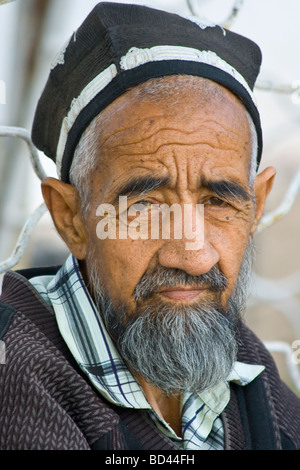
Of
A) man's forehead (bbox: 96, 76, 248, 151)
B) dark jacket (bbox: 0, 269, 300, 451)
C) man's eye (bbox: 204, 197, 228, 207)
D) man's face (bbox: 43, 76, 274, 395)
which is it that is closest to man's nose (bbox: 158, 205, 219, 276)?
man's face (bbox: 43, 76, 274, 395)

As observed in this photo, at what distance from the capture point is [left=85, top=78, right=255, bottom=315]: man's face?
1.78 metres

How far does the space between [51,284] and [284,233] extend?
3.90m

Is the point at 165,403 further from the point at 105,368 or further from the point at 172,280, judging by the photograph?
the point at 172,280

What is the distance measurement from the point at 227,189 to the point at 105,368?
26.4 inches

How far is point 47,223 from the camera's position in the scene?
479 cm

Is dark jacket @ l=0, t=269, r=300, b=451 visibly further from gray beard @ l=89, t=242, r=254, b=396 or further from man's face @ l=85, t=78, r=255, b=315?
man's face @ l=85, t=78, r=255, b=315

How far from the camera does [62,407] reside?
1.61 meters

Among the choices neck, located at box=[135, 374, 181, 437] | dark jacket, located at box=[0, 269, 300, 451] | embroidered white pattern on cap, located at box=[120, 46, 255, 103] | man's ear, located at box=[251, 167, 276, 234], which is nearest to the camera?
dark jacket, located at box=[0, 269, 300, 451]

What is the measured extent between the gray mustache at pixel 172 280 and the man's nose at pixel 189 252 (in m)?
0.02

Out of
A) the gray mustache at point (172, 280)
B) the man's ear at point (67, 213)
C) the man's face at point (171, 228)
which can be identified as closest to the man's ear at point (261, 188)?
the man's face at point (171, 228)

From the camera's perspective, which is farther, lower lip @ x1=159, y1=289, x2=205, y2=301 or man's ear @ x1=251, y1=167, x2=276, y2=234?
man's ear @ x1=251, y1=167, x2=276, y2=234

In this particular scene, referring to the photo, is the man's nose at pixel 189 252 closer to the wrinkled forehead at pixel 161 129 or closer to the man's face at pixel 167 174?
the man's face at pixel 167 174

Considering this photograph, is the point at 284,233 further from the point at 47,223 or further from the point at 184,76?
the point at 184,76

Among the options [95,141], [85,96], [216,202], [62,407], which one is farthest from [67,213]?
[62,407]
